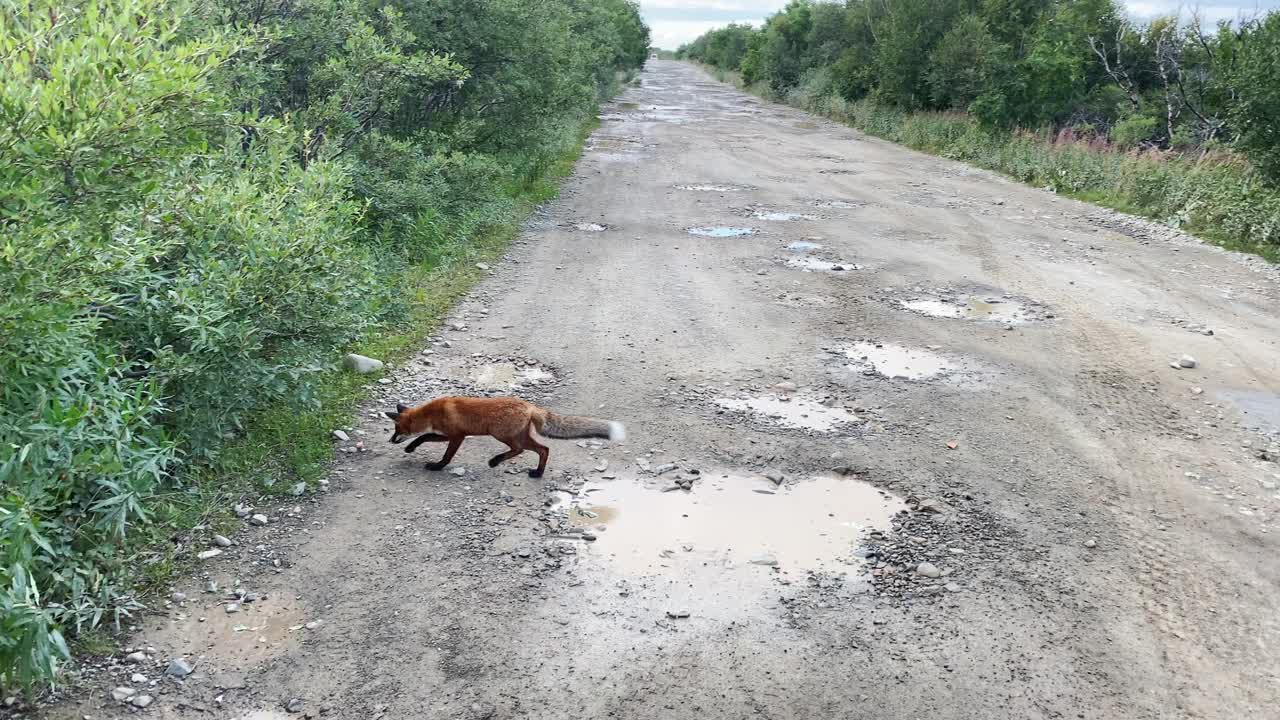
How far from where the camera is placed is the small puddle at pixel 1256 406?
273 inches

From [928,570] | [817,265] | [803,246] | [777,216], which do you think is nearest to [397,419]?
[928,570]

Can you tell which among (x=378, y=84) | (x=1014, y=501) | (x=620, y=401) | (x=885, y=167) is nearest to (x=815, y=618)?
(x=1014, y=501)

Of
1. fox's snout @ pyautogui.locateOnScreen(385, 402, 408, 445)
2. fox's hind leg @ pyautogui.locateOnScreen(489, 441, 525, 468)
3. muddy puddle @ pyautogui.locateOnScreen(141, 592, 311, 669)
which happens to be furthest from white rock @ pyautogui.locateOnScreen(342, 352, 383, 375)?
muddy puddle @ pyautogui.locateOnScreen(141, 592, 311, 669)

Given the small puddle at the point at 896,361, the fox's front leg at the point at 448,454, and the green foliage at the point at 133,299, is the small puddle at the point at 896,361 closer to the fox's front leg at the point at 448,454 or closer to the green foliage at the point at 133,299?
the fox's front leg at the point at 448,454

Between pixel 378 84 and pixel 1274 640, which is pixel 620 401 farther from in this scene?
pixel 378 84

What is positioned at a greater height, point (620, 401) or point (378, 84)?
point (378, 84)

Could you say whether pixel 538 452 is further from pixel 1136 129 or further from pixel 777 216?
pixel 1136 129

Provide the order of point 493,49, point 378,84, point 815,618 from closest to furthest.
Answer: point 815,618, point 378,84, point 493,49

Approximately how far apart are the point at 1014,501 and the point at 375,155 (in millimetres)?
8293

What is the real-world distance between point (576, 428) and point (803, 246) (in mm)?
7572

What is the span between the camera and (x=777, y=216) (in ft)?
49.1

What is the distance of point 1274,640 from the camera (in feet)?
14.3

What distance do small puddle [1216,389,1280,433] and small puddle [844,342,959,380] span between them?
221 centimetres

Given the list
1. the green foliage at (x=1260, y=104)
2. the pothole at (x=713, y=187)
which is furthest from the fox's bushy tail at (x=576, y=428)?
the green foliage at (x=1260, y=104)
